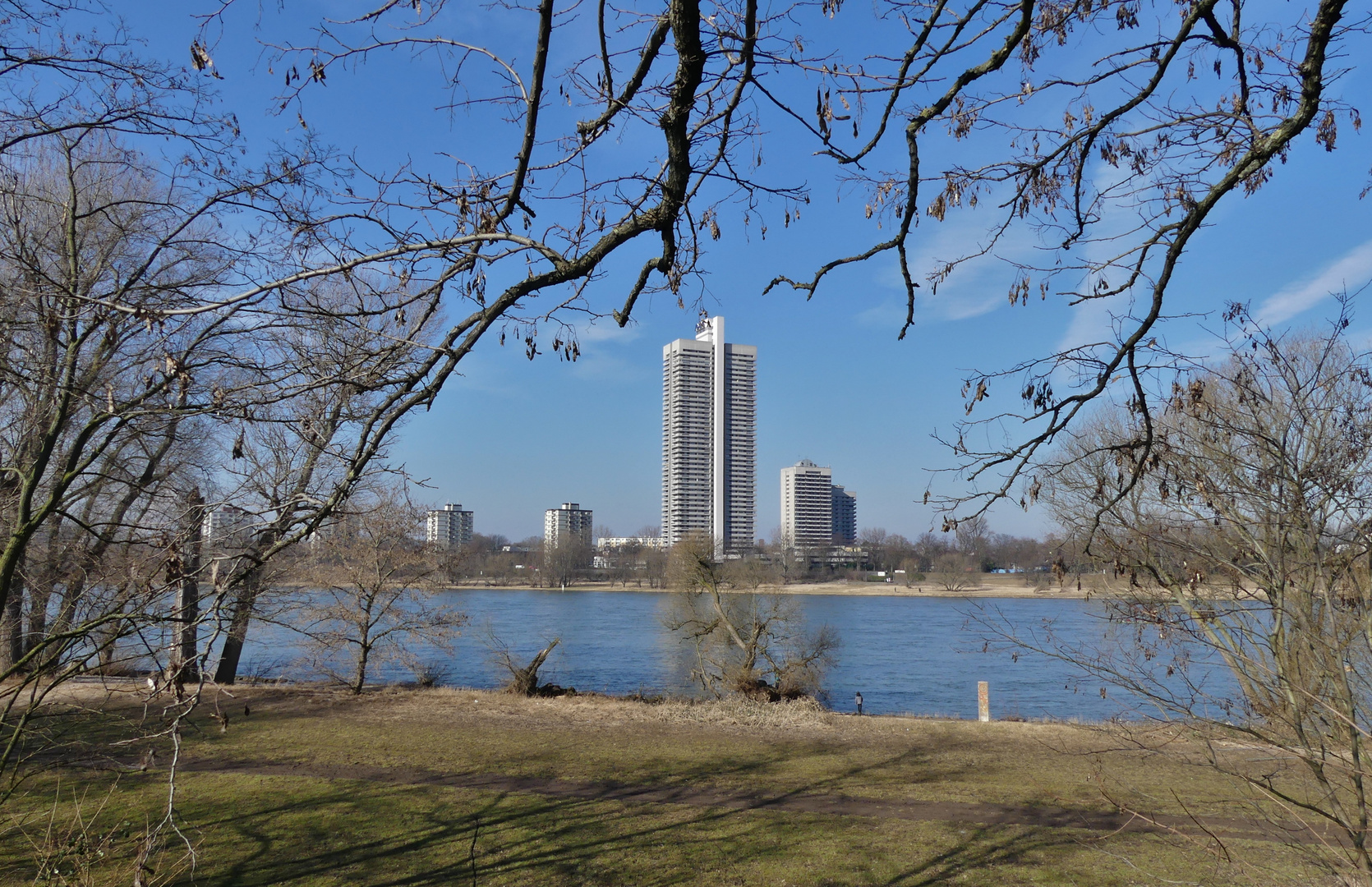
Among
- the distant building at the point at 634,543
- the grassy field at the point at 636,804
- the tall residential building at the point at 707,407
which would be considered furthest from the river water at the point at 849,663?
the distant building at the point at 634,543

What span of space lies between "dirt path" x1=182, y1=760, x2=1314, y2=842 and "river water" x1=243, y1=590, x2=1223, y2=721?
64.6 inches

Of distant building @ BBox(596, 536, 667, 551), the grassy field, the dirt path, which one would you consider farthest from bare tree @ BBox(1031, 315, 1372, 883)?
distant building @ BBox(596, 536, 667, 551)

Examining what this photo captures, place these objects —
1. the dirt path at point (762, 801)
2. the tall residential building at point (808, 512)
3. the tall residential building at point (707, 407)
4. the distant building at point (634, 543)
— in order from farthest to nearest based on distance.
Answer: the distant building at point (634, 543)
the tall residential building at point (808, 512)
the dirt path at point (762, 801)
the tall residential building at point (707, 407)

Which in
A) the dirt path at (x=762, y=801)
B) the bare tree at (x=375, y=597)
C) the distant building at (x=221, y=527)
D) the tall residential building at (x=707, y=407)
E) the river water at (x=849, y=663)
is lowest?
the river water at (x=849, y=663)

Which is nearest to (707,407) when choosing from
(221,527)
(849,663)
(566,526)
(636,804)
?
(636,804)

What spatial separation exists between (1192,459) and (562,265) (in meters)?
5.05

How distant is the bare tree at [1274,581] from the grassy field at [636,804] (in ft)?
1.92

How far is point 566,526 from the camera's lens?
3880 inches

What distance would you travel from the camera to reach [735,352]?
388 inches

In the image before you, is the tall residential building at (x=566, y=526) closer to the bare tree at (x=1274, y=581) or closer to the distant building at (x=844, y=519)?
the distant building at (x=844, y=519)

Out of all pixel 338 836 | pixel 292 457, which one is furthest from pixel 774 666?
pixel 292 457

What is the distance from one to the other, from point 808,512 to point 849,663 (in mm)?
26694

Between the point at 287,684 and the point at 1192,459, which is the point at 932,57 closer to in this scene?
the point at 1192,459

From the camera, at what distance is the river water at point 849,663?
19.4m
